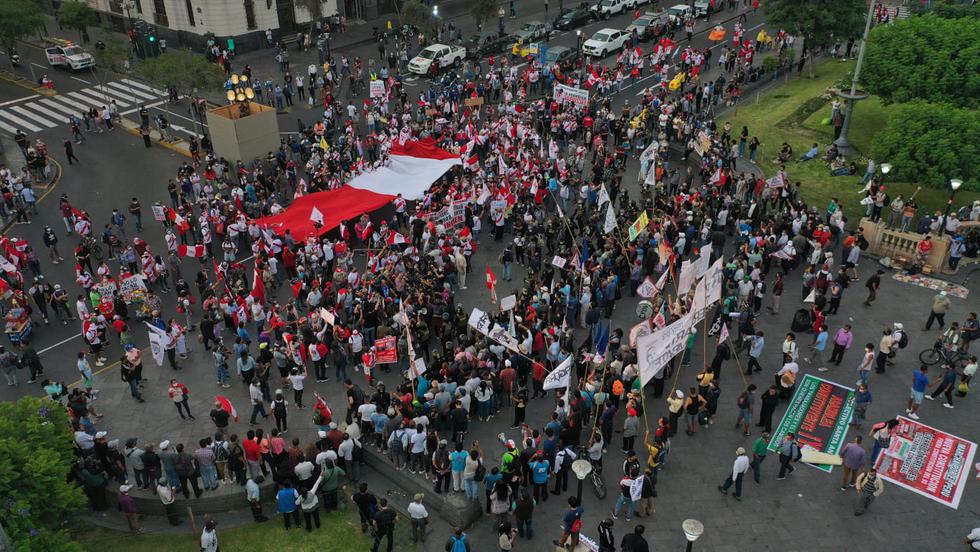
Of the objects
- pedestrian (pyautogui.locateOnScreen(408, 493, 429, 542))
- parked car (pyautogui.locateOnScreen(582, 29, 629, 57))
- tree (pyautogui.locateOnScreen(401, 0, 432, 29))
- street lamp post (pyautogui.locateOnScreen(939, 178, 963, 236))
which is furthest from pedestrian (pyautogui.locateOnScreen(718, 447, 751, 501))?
tree (pyautogui.locateOnScreen(401, 0, 432, 29))

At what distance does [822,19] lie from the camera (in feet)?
136

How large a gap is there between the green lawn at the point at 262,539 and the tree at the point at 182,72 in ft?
90.6

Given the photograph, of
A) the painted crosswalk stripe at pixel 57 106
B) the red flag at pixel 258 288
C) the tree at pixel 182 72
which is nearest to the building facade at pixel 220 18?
the painted crosswalk stripe at pixel 57 106

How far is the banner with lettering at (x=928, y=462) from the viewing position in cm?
1786

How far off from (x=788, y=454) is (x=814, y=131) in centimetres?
2552

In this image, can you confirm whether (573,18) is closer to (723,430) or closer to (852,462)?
(723,430)

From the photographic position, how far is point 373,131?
129ft

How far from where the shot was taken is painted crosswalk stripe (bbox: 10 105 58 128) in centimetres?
4338

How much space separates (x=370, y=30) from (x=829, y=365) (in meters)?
47.1

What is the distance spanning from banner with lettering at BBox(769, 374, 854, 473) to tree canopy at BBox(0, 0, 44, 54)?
49.1 meters

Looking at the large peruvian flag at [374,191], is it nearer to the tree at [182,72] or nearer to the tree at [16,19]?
the tree at [182,72]

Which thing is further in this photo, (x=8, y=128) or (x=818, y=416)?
(x=8, y=128)

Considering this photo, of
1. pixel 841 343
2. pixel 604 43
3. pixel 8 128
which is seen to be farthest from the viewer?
pixel 604 43

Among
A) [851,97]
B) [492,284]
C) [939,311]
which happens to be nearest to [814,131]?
[851,97]
